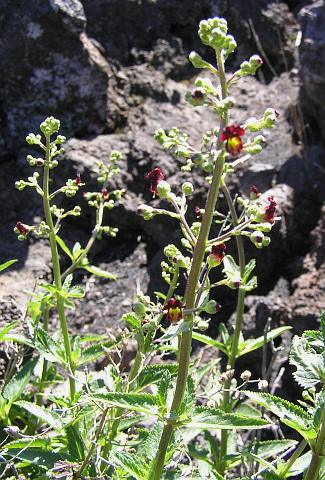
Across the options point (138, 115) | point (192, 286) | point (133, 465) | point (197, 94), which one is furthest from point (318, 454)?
point (138, 115)

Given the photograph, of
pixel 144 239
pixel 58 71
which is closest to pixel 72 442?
pixel 144 239

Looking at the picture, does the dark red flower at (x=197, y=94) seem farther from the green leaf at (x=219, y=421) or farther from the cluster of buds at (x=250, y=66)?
the green leaf at (x=219, y=421)

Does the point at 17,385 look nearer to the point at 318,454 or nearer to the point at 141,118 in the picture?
the point at 318,454

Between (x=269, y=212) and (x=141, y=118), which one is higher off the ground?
(x=141, y=118)

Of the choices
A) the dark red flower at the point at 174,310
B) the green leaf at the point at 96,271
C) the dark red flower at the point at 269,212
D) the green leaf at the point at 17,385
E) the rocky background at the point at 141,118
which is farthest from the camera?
the rocky background at the point at 141,118

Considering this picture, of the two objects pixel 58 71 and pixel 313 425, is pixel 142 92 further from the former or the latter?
pixel 313 425

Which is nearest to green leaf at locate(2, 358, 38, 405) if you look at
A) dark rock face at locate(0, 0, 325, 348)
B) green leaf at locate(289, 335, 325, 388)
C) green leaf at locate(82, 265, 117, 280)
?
green leaf at locate(82, 265, 117, 280)

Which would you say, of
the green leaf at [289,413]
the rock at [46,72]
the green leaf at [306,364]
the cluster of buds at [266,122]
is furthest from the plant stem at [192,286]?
the rock at [46,72]
